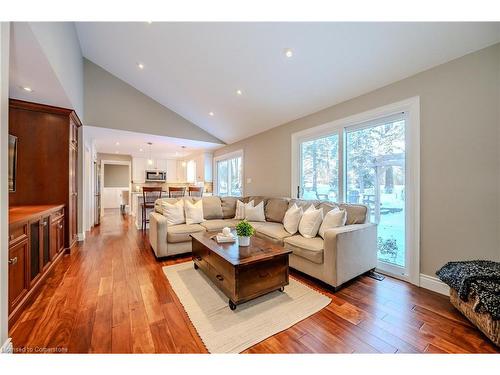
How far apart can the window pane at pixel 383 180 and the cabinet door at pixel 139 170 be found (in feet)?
24.2

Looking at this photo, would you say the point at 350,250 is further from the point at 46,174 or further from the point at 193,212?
the point at 46,174

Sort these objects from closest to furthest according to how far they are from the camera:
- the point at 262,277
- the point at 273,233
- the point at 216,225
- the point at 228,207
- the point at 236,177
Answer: the point at 262,277 → the point at 273,233 → the point at 216,225 → the point at 228,207 → the point at 236,177

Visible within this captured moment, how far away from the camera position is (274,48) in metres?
2.62

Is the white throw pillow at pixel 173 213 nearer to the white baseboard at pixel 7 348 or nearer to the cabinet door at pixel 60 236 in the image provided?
the cabinet door at pixel 60 236

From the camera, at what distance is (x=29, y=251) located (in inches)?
77.1

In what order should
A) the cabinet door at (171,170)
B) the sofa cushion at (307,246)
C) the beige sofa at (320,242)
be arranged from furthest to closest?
1. the cabinet door at (171,170)
2. the sofa cushion at (307,246)
3. the beige sofa at (320,242)

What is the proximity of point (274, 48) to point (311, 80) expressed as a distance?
2.28 ft

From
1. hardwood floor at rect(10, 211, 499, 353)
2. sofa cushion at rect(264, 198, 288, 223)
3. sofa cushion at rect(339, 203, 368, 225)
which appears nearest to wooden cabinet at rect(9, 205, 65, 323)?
hardwood floor at rect(10, 211, 499, 353)

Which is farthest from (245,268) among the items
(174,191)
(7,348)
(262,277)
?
(174,191)

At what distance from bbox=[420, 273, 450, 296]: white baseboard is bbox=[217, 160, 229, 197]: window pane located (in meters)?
5.16

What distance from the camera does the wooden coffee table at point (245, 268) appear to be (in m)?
1.81

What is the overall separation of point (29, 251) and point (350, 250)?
10.5 ft

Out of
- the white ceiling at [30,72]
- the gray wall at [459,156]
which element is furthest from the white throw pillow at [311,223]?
the white ceiling at [30,72]

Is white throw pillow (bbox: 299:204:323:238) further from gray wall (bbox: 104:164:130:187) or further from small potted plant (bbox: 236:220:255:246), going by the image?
gray wall (bbox: 104:164:130:187)
